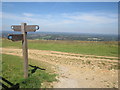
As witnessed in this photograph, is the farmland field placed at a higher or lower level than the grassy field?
lower

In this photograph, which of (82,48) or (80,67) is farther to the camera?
(82,48)

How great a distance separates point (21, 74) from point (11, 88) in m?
1.62

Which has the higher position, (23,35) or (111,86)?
(23,35)

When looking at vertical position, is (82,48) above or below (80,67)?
above

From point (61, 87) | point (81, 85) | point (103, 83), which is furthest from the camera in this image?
point (103, 83)

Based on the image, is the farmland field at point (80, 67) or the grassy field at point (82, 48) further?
the grassy field at point (82, 48)

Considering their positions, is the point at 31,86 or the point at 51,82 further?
A: the point at 51,82

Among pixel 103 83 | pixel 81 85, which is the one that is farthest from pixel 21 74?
pixel 103 83

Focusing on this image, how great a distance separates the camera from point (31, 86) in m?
5.31

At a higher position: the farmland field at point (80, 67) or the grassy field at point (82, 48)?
the grassy field at point (82, 48)

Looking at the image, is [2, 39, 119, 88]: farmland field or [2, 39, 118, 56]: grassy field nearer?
[2, 39, 119, 88]: farmland field

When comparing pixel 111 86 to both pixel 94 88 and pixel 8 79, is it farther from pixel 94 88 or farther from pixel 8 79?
pixel 8 79

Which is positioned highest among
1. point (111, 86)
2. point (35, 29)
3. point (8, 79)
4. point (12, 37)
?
point (35, 29)

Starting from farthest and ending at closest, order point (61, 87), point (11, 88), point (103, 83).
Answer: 1. point (103, 83)
2. point (61, 87)
3. point (11, 88)
